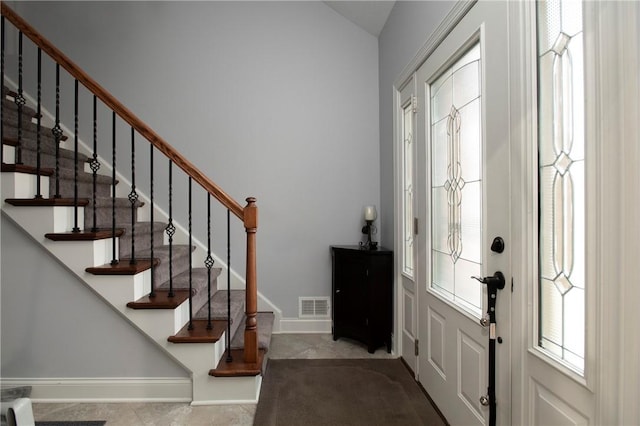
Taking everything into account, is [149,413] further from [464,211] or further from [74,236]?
[464,211]

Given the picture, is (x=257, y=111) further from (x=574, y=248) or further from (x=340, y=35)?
(x=574, y=248)

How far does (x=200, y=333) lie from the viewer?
2168mm

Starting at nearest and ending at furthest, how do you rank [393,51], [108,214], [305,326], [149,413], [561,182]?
[561,182], [149,413], [108,214], [393,51], [305,326]

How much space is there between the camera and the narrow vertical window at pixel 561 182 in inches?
42.3

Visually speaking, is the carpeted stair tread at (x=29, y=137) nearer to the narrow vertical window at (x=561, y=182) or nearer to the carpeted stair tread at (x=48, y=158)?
the carpeted stair tread at (x=48, y=158)

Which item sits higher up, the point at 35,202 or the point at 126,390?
the point at 35,202

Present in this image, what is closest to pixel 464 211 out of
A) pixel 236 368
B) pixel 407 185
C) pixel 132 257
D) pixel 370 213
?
pixel 407 185

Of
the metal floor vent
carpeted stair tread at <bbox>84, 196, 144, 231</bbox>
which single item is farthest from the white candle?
carpeted stair tread at <bbox>84, 196, 144, 231</bbox>

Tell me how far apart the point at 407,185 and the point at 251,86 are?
6.23ft

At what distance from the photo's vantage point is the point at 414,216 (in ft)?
8.21

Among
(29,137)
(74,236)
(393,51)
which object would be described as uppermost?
(393,51)

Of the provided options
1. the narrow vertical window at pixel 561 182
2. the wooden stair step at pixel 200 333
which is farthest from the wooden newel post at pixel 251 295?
the narrow vertical window at pixel 561 182

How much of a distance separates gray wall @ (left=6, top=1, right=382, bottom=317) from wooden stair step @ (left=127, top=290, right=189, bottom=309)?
113cm

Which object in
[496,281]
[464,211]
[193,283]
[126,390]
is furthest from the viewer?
[193,283]
